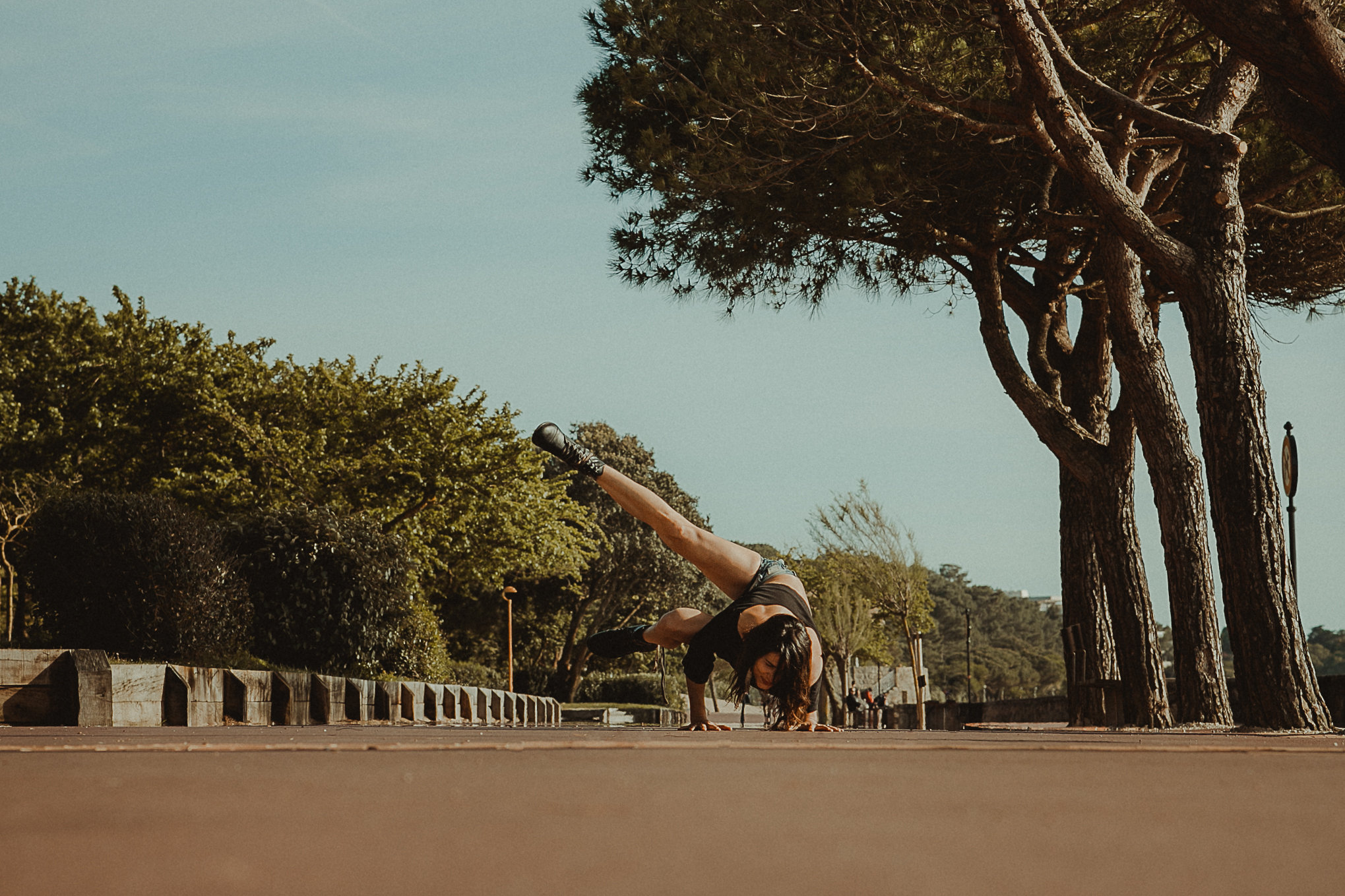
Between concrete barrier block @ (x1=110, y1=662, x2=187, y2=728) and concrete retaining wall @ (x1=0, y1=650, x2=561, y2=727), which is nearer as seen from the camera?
concrete retaining wall @ (x1=0, y1=650, x2=561, y2=727)

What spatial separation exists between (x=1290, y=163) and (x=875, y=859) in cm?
1527

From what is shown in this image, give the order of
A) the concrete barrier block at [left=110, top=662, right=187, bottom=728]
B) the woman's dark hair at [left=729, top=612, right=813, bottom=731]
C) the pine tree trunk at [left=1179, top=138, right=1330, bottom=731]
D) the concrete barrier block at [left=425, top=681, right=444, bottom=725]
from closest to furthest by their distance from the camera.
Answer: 1. the woman's dark hair at [left=729, top=612, right=813, bottom=731]
2. the pine tree trunk at [left=1179, top=138, right=1330, bottom=731]
3. the concrete barrier block at [left=110, top=662, right=187, bottom=728]
4. the concrete barrier block at [left=425, top=681, right=444, bottom=725]

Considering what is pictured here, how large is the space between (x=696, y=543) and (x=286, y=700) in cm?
733

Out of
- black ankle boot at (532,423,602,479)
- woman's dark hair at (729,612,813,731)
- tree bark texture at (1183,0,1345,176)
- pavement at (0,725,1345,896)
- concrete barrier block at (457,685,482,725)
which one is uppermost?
tree bark texture at (1183,0,1345,176)

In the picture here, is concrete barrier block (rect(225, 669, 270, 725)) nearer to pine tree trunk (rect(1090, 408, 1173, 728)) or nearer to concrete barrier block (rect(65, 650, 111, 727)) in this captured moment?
concrete barrier block (rect(65, 650, 111, 727))

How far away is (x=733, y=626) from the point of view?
7.44 metres

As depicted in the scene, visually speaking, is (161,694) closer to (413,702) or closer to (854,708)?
(413,702)

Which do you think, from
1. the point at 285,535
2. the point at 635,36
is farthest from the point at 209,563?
the point at 635,36

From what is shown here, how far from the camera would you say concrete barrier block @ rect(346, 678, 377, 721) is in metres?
14.9

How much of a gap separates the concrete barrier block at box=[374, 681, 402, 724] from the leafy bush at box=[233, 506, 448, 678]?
1.30 metres

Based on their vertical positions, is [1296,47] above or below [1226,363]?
above

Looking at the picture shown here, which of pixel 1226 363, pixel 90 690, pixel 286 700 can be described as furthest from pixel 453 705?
pixel 1226 363

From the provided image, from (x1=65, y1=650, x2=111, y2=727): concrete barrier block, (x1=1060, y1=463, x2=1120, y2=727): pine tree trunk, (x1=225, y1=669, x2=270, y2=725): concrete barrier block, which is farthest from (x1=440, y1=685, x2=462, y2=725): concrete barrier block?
(x1=1060, y1=463, x2=1120, y2=727): pine tree trunk

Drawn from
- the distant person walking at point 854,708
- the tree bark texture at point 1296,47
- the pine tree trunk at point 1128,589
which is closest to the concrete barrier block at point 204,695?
the pine tree trunk at point 1128,589
